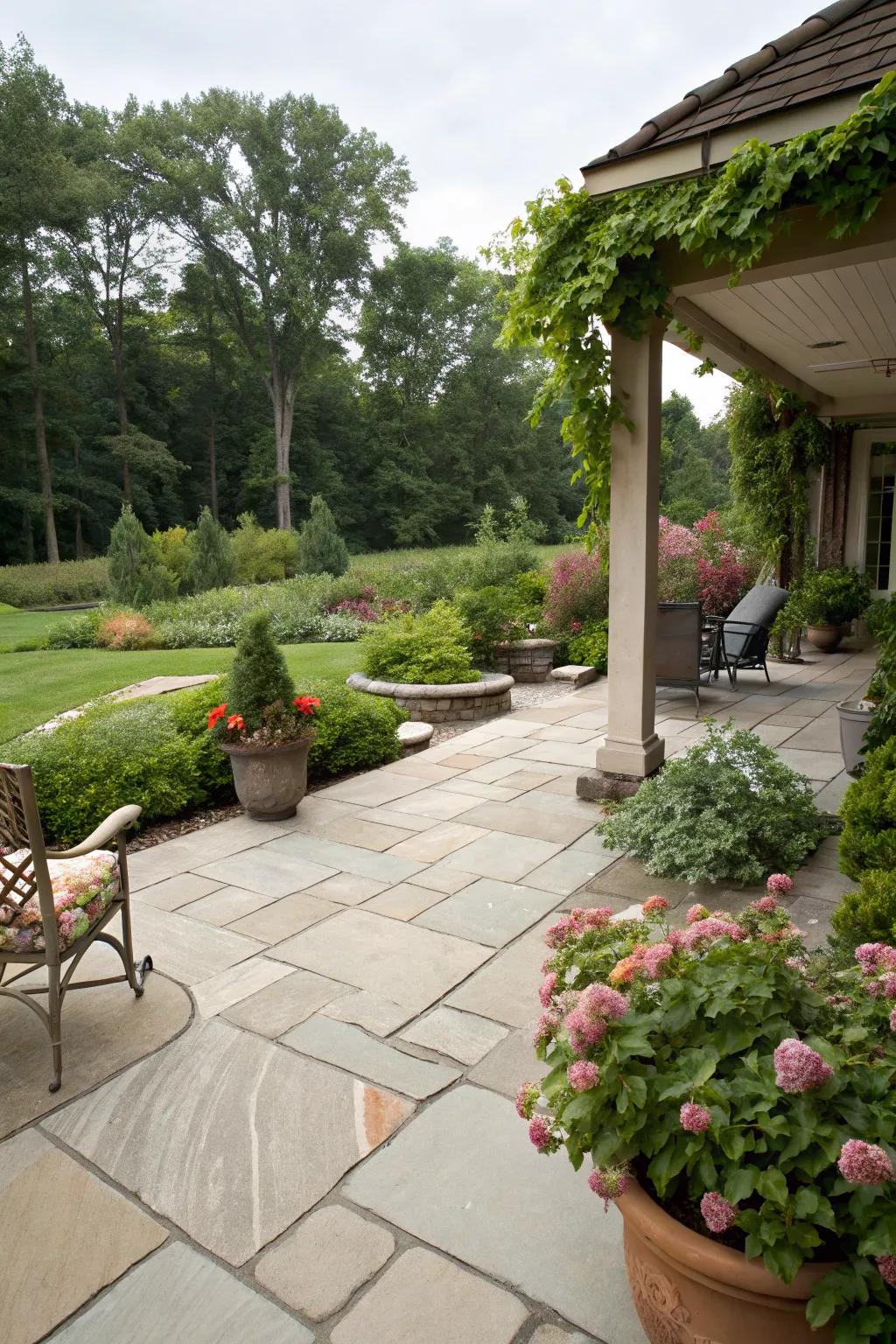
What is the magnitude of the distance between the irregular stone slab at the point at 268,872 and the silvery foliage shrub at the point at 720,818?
50.9 inches

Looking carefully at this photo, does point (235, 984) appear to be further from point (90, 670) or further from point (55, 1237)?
point (90, 670)

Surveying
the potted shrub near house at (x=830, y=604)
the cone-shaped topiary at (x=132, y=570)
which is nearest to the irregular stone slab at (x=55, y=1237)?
the potted shrub near house at (x=830, y=604)

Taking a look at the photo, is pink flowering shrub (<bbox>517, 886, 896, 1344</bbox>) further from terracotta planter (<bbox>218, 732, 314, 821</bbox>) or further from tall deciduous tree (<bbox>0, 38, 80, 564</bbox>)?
tall deciduous tree (<bbox>0, 38, 80, 564</bbox>)

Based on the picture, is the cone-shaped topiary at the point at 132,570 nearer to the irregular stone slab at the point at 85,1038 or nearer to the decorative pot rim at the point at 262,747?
the decorative pot rim at the point at 262,747

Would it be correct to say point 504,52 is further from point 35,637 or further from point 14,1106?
point 35,637

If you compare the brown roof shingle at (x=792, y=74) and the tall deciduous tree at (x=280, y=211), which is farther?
the tall deciduous tree at (x=280, y=211)

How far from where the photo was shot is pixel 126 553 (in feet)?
40.0

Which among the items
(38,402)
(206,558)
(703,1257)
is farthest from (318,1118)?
(38,402)

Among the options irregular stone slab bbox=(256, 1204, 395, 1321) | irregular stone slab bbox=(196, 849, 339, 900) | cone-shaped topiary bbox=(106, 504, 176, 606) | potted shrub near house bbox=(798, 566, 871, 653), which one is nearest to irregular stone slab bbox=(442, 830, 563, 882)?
irregular stone slab bbox=(196, 849, 339, 900)

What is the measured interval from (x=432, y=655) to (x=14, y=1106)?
4.72 m

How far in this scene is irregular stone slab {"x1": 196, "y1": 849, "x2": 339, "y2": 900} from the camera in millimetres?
3260

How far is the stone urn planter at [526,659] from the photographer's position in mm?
7859

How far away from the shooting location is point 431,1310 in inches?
54.9

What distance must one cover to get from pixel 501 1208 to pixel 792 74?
3.92 m
